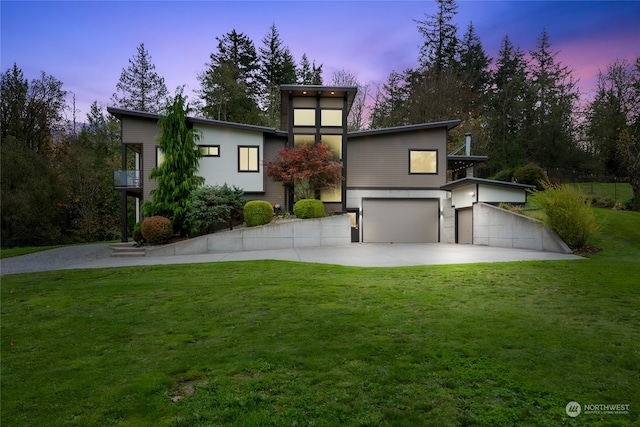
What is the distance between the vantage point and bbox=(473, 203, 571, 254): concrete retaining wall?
1394cm

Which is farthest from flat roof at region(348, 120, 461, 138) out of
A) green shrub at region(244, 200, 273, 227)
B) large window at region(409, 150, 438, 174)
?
green shrub at region(244, 200, 273, 227)

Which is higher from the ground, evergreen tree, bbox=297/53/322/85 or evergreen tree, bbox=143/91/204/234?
evergreen tree, bbox=297/53/322/85

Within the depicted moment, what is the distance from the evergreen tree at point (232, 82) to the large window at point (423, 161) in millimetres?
17603

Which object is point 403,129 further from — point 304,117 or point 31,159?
point 31,159

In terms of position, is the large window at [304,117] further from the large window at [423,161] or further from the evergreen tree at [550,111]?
the evergreen tree at [550,111]

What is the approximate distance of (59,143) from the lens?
1310 inches

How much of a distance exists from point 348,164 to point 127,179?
13.0 meters

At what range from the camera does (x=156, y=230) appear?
55.3 ft

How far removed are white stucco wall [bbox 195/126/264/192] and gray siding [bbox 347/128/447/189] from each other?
5.85m

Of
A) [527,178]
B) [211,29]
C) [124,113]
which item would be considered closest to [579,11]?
[527,178]

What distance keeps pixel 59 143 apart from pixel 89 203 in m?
7.27

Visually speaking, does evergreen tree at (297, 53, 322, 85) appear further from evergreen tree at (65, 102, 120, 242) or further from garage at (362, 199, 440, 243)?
garage at (362, 199, 440, 243)

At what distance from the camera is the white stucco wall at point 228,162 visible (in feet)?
69.7

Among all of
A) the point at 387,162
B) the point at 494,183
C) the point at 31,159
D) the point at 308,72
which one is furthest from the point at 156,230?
the point at 308,72
